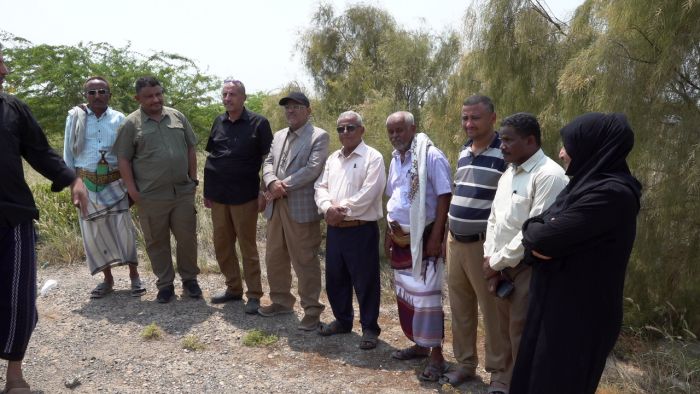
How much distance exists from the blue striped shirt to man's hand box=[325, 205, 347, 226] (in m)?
0.92

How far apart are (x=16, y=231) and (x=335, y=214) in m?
2.07

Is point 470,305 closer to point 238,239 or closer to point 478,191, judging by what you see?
point 478,191

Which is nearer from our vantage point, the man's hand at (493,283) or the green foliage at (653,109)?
the man's hand at (493,283)

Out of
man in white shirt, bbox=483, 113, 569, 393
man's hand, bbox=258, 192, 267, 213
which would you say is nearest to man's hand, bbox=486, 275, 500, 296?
man in white shirt, bbox=483, 113, 569, 393

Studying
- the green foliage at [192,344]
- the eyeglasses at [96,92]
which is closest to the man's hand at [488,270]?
the green foliage at [192,344]

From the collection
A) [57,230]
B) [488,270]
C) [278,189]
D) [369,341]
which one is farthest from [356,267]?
[57,230]

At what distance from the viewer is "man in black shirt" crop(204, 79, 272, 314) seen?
17.2 ft

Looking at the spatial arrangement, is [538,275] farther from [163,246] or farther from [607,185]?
[163,246]

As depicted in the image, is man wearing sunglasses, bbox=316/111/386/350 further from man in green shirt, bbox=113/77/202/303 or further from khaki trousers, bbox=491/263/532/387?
man in green shirt, bbox=113/77/202/303

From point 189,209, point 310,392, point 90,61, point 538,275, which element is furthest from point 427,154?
point 90,61

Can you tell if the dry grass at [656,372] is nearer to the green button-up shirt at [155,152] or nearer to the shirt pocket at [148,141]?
the green button-up shirt at [155,152]

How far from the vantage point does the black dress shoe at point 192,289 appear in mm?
5801

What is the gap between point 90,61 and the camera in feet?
44.5

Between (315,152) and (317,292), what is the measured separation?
117 centimetres
